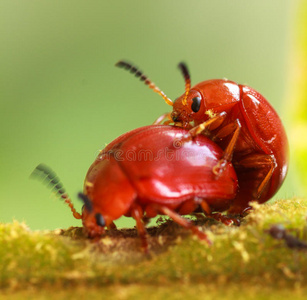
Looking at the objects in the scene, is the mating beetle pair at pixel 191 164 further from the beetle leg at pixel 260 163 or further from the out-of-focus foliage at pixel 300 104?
the out-of-focus foliage at pixel 300 104

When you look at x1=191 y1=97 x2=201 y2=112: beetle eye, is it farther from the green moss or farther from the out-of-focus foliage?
the green moss

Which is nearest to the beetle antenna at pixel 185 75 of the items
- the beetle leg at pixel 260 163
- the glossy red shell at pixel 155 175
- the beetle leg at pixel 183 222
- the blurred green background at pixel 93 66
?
the glossy red shell at pixel 155 175

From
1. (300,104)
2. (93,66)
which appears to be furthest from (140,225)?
(93,66)

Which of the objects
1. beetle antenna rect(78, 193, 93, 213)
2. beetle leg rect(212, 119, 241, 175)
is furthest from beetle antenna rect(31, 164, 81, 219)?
beetle leg rect(212, 119, 241, 175)

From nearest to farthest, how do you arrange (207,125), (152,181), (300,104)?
(152,181)
(207,125)
(300,104)

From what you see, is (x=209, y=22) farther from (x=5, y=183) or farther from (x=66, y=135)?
(x=5, y=183)

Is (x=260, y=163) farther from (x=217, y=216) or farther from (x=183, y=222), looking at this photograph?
(x=183, y=222)

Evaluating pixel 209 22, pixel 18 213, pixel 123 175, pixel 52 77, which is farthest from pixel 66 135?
pixel 123 175
